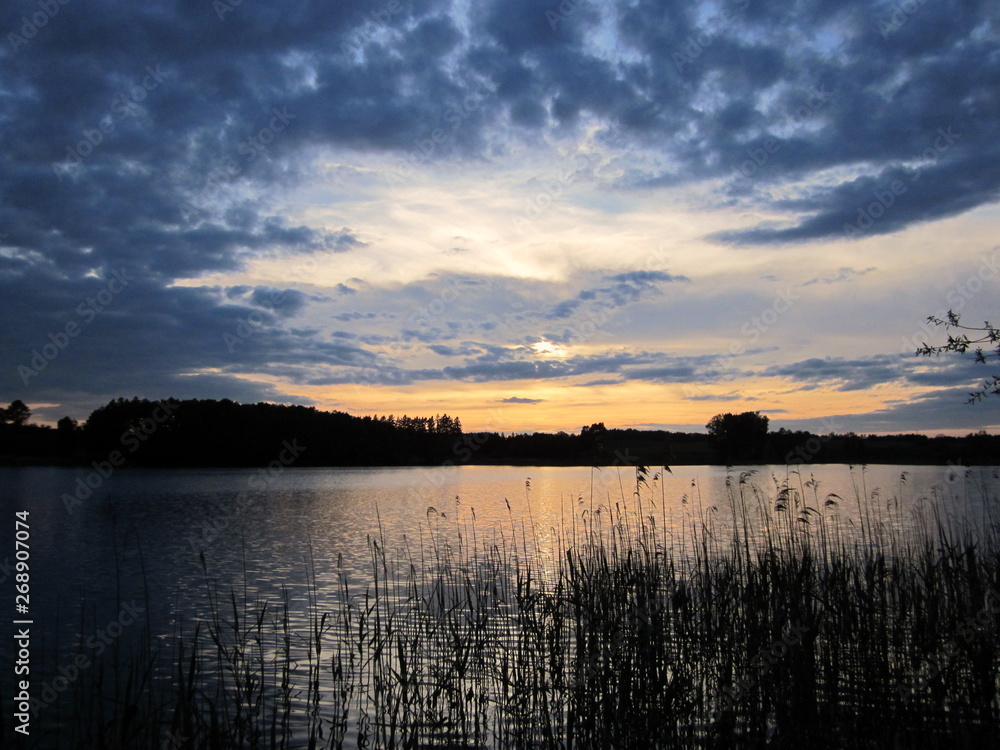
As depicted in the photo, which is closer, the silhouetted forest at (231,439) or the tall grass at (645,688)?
the tall grass at (645,688)

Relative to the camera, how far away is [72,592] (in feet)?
45.4

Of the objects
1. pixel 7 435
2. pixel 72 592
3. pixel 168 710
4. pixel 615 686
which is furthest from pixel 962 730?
pixel 7 435

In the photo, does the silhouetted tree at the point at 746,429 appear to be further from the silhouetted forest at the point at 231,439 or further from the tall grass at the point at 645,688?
the tall grass at the point at 645,688

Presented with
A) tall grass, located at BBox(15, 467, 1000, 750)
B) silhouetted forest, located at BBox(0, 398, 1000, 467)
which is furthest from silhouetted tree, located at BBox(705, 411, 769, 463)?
tall grass, located at BBox(15, 467, 1000, 750)

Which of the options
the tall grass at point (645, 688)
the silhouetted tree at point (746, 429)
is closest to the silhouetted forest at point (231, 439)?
the silhouetted tree at point (746, 429)

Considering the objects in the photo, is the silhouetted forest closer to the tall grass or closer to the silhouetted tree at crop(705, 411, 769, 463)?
the silhouetted tree at crop(705, 411, 769, 463)

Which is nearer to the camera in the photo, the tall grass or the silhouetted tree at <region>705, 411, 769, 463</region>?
the tall grass

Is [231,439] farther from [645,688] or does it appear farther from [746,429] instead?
[645,688]

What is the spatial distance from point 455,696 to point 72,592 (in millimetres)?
11140

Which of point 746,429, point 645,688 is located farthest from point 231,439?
point 645,688

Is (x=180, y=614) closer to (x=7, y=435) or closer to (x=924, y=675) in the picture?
(x=924, y=675)

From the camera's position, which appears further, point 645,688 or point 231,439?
point 231,439

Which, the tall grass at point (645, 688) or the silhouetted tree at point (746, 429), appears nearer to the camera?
the tall grass at point (645, 688)

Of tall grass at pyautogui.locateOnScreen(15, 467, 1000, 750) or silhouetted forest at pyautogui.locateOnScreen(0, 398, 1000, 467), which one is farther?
silhouetted forest at pyautogui.locateOnScreen(0, 398, 1000, 467)
